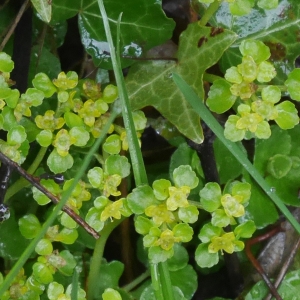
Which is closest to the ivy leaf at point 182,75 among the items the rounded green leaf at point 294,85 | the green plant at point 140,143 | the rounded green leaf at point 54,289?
the green plant at point 140,143

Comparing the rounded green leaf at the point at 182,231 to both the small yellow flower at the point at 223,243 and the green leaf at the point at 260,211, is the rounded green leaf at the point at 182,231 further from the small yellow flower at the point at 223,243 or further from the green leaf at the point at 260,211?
the green leaf at the point at 260,211

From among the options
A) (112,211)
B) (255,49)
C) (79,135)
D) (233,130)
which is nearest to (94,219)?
(112,211)

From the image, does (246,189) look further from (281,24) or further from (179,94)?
(281,24)

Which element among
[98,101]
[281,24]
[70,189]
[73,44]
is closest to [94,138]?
[98,101]

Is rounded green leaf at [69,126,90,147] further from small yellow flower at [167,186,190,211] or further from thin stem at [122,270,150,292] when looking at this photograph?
thin stem at [122,270,150,292]

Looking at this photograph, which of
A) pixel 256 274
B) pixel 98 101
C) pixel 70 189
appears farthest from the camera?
pixel 256 274

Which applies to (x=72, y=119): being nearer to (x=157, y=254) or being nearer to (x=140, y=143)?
(x=140, y=143)

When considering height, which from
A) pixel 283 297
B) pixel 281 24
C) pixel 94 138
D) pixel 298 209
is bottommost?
pixel 283 297

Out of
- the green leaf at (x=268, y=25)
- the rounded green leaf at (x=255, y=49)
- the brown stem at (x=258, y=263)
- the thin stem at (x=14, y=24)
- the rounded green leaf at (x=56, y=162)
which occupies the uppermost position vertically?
the thin stem at (x=14, y=24)
